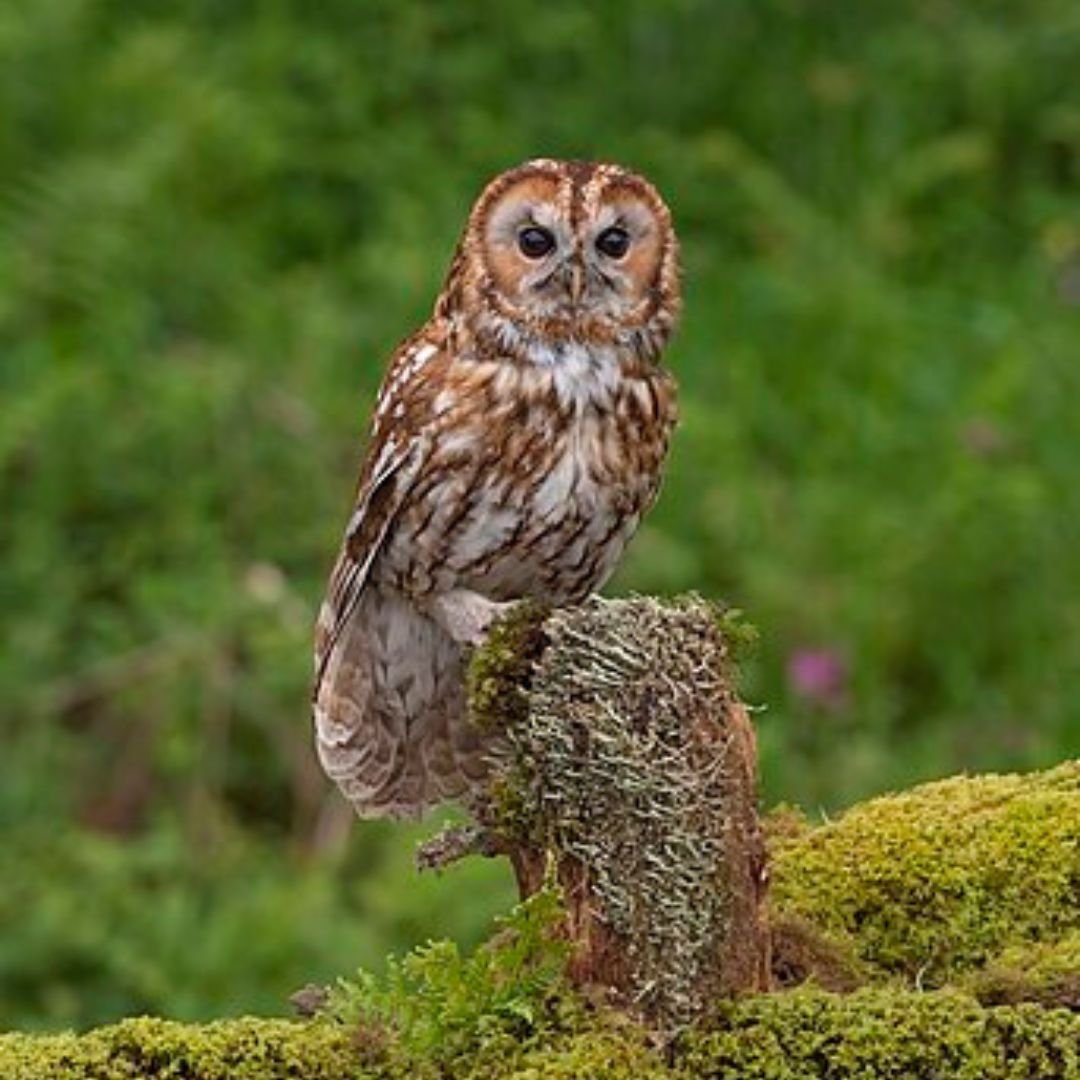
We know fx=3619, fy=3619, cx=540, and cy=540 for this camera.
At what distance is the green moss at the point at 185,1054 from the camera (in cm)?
337

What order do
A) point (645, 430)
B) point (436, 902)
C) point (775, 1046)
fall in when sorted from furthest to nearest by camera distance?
1. point (436, 902)
2. point (645, 430)
3. point (775, 1046)

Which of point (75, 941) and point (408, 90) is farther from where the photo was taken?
point (408, 90)

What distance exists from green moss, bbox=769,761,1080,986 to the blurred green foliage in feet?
7.14

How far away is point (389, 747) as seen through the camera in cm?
485

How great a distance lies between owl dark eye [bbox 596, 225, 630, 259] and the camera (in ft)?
14.7

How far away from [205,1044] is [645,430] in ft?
4.78

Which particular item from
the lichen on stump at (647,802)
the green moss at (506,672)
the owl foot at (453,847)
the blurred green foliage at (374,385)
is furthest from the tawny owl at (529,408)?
the blurred green foliage at (374,385)

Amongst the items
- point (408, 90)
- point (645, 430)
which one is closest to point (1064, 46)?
point (408, 90)

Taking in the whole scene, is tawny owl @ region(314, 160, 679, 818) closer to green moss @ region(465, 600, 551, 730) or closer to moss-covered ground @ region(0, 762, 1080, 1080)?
green moss @ region(465, 600, 551, 730)

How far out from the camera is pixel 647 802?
3416 millimetres

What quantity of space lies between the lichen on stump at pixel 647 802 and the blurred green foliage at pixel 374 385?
253 cm

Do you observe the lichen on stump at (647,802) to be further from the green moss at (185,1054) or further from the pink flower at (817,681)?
the pink flower at (817,681)

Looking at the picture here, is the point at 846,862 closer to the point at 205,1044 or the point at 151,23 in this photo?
the point at 205,1044

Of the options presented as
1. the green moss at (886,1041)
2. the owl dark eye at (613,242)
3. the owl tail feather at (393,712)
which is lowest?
the green moss at (886,1041)
